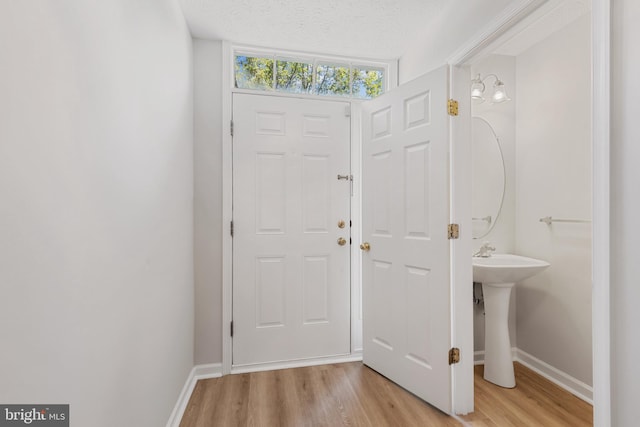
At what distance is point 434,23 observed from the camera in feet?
7.02

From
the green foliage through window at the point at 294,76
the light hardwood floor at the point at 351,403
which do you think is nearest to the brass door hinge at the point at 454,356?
the light hardwood floor at the point at 351,403

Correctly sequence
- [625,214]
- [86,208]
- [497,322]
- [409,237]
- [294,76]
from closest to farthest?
[86,208]
[625,214]
[409,237]
[497,322]
[294,76]

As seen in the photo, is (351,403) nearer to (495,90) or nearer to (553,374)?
(553,374)

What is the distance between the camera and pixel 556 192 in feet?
7.43

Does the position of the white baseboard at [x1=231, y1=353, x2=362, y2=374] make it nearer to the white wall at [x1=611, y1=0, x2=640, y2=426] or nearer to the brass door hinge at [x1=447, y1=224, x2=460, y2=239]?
the brass door hinge at [x1=447, y1=224, x2=460, y2=239]

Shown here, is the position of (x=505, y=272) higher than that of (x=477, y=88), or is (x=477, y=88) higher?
(x=477, y=88)

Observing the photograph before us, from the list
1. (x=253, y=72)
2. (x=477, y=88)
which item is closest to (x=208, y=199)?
(x=253, y=72)

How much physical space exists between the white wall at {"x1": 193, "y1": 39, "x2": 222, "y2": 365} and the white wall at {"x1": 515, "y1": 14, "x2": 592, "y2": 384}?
2380mm

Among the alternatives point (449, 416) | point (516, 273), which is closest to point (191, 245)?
point (449, 416)

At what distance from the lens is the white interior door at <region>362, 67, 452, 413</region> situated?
73.4 inches

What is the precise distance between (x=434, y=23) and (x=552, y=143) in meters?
1.21

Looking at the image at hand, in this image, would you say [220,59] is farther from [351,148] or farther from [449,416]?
[449,416]

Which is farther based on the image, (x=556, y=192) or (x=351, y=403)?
(x=556, y=192)

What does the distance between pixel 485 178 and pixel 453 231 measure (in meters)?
0.96
